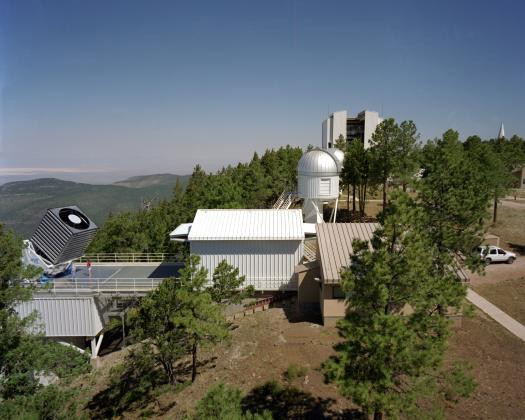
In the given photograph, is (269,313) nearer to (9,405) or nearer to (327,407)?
(327,407)

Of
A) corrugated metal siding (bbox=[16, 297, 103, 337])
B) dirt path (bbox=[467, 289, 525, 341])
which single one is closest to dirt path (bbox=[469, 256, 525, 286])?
dirt path (bbox=[467, 289, 525, 341])

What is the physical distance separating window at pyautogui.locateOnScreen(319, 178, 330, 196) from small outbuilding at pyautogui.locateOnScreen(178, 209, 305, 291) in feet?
30.7

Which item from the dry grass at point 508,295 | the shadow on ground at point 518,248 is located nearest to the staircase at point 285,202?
the dry grass at point 508,295

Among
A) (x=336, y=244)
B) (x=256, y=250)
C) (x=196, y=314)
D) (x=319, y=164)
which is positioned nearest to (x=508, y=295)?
(x=336, y=244)

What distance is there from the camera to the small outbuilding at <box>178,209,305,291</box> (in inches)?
910

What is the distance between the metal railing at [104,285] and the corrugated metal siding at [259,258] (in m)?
3.67

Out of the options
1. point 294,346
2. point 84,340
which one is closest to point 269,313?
point 294,346

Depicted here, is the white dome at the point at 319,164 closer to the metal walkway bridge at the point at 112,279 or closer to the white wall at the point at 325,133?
the metal walkway bridge at the point at 112,279

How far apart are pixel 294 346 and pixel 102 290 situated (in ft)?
42.9

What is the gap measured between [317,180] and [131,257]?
17.8m

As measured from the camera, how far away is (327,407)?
13.2 m

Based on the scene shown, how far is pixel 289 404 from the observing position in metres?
13.5

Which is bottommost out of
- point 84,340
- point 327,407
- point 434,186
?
point 84,340

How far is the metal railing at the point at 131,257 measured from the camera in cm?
2947
